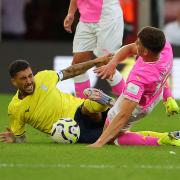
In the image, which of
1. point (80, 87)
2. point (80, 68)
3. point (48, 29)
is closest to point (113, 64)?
point (80, 68)

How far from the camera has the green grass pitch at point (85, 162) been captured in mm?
8711

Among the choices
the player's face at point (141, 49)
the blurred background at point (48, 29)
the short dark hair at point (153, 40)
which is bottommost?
the blurred background at point (48, 29)

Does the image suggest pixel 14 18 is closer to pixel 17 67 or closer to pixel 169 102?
pixel 17 67

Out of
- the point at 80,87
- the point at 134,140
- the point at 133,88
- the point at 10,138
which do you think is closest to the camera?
the point at 133,88

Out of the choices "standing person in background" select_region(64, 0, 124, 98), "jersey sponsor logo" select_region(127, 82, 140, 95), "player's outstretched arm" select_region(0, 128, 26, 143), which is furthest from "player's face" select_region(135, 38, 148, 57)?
"standing person in background" select_region(64, 0, 124, 98)

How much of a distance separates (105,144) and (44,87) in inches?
39.8

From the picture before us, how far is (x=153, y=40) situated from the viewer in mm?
10250

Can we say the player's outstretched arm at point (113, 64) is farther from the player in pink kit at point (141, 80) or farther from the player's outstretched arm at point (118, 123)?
the player's outstretched arm at point (118, 123)

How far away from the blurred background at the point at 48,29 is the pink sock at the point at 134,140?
6226mm

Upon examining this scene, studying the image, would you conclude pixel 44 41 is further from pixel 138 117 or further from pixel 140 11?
pixel 138 117

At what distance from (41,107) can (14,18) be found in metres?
8.25

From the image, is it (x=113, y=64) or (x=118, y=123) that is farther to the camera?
(x=113, y=64)

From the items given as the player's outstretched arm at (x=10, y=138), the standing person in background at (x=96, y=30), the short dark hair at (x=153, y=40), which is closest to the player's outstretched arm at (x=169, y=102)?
the short dark hair at (x=153, y=40)

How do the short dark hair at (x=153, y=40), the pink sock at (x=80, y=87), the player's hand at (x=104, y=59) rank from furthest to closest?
1. the pink sock at (x=80, y=87)
2. the player's hand at (x=104, y=59)
3. the short dark hair at (x=153, y=40)
